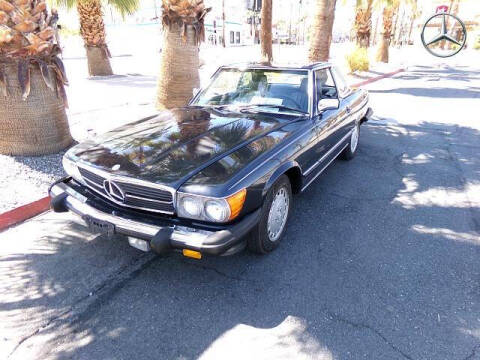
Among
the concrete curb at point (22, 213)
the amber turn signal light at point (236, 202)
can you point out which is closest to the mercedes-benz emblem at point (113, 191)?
the amber turn signal light at point (236, 202)

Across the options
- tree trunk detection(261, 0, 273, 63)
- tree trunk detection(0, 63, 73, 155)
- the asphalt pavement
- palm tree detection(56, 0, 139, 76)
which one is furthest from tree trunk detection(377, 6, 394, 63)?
tree trunk detection(0, 63, 73, 155)

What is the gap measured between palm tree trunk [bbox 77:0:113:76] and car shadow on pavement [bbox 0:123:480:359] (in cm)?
1349

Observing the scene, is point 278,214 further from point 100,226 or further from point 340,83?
point 340,83

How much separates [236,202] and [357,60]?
626 inches

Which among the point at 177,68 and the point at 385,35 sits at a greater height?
the point at 385,35

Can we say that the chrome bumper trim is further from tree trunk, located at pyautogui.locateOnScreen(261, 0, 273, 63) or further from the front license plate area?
tree trunk, located at pyautogui.locateOnScreen(261, 0, 273, 63)

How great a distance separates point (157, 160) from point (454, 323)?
2.55m

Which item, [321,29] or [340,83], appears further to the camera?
[321,29]

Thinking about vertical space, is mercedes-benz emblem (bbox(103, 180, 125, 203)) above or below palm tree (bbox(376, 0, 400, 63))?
below

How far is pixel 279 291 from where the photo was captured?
2.76 metres

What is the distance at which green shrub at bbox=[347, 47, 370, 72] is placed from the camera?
16.1 meters

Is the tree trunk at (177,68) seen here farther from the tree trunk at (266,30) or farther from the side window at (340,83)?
the tree trunk at (266,30)

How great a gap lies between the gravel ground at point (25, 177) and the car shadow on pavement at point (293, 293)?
0.99 metres

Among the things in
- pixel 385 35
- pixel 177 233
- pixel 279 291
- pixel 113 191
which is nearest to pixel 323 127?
pixel 279 291
